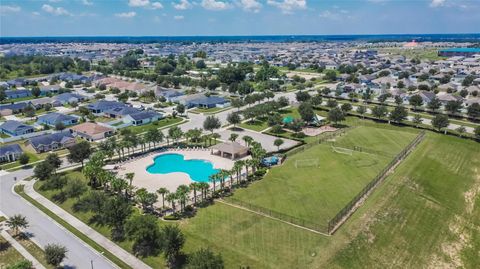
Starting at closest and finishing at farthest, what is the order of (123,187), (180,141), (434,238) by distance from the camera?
(434,238) < (123,187) < (180,141)

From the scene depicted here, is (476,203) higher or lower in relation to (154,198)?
lower

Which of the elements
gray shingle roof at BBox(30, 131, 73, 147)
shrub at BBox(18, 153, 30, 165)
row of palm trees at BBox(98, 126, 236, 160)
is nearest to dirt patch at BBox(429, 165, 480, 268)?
row of palm trees at BBox(98, 126, 236, 160)

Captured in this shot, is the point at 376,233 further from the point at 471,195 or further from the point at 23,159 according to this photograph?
the point at 23,159

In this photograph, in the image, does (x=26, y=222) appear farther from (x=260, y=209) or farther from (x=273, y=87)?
(x=273, y=87)

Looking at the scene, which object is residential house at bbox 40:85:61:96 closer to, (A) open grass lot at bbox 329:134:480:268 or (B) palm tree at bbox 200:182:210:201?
(B) palm tree at bbox 200:182:210:201

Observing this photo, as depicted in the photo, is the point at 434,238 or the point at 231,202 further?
the point at 231,202

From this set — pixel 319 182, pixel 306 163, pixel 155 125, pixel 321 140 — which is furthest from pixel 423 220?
pixel 155 125

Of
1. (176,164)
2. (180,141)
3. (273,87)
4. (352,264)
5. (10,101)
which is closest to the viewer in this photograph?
(352,264)

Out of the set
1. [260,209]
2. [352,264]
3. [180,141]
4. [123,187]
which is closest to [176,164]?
[180,141]
